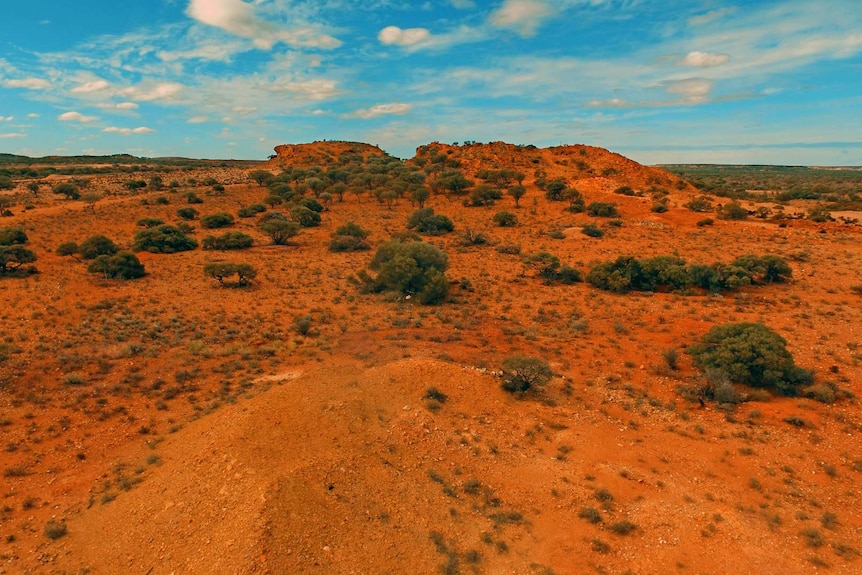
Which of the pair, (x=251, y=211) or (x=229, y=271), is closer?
(x=229, y=271)

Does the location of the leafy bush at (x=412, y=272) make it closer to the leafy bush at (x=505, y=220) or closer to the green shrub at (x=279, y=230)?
the green shrub at (x=279, y=230)

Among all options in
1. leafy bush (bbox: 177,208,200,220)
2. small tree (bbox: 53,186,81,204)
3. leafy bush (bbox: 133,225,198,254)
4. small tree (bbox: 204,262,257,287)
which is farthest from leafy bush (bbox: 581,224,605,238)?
small tree (bbox: 53,186,81,204)

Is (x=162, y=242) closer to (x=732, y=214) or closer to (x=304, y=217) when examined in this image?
(x=304, y=217)

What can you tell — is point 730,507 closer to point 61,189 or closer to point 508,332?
point 508,332

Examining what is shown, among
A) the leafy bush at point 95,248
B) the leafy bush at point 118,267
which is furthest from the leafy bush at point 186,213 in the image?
the leafy bush at point 118,267

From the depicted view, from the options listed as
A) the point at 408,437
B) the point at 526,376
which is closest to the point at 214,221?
the point at 526,376

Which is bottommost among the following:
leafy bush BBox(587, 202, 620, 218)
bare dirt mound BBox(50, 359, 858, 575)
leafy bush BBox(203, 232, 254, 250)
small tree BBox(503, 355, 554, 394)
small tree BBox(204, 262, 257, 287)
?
bare dirt mound BBox(50, 359, 858, 575)

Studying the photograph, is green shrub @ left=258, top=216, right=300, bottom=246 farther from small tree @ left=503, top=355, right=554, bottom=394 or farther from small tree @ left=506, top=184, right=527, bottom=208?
small tree @ left=503, top=355, right=554, bottom=394
